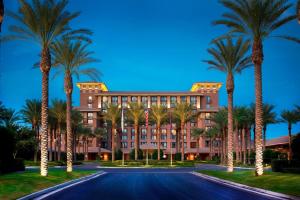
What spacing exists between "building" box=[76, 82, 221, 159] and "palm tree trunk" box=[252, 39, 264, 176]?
126247 millimetres

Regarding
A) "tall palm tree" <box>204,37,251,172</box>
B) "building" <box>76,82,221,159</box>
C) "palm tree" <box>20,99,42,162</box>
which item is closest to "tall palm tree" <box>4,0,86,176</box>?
"tall palm tree" <box>204,37,251,172</box>

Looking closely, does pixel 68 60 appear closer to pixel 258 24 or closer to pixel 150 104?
pixel 258 24

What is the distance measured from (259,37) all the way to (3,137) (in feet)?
87.4

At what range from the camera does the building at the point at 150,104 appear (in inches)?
6452

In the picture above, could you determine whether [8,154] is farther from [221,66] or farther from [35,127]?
[35,127]

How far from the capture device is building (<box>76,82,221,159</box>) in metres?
164

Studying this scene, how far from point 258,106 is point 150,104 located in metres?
140

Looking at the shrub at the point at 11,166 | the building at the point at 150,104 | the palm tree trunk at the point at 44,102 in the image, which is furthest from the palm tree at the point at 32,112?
the building at the point at 150,104

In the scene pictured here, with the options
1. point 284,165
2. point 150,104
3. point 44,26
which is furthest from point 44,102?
point 150,104

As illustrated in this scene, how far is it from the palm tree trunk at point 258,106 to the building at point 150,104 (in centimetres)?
12625

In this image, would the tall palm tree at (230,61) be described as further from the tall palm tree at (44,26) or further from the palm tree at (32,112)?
the palm tree at (32,112)

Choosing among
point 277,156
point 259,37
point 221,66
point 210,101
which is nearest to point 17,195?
point 259,37

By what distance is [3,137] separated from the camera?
45.5 meters

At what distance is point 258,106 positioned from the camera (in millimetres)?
35531
